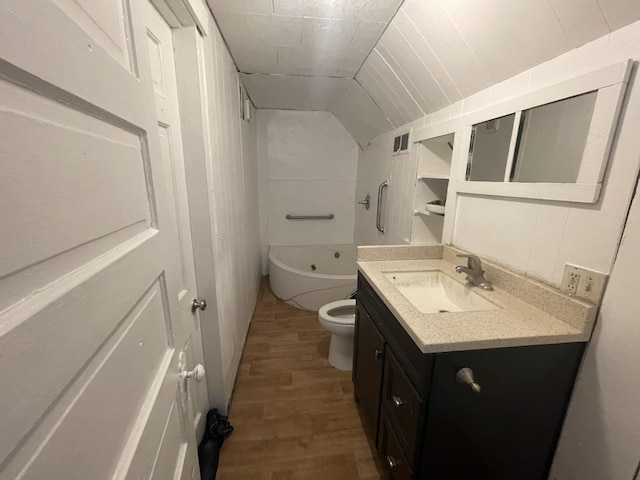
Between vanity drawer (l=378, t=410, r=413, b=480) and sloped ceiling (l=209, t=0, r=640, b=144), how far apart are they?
5.18 feet

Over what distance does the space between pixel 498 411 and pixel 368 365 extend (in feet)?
2.06

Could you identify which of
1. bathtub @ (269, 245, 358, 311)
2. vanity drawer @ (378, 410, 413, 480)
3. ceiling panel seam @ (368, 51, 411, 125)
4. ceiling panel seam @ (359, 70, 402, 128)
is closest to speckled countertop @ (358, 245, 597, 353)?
vanity drawer @ (378, 410, 413, 480)

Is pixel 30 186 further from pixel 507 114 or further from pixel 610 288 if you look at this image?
pixel 507 114

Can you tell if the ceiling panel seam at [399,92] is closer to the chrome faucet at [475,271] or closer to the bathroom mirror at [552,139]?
the bathroom mirror at [552,139]

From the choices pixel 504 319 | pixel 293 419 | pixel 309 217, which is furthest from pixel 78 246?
pixel 309 217

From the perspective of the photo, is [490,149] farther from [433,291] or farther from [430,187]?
[433,291]

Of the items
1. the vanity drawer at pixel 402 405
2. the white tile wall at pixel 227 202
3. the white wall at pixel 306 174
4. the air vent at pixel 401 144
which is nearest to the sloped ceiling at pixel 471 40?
the air vent at pixel 401 144

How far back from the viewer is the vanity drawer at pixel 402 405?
915 millimetres

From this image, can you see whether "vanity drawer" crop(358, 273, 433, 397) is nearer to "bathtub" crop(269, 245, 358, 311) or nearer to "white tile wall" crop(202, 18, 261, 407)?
"white tile wall" crop(202, 18, 261, 407)

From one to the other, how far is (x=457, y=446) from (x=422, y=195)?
1.45 meters

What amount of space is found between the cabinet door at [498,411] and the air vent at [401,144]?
1554 mm

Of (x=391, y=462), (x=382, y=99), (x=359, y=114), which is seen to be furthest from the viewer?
(x=359, y=114)

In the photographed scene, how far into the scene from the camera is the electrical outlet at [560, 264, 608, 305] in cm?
86

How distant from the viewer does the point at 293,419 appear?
1632 mm
